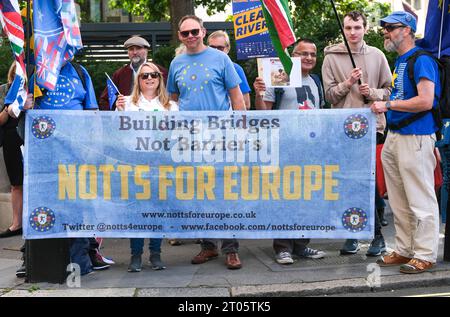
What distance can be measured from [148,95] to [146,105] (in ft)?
0.38

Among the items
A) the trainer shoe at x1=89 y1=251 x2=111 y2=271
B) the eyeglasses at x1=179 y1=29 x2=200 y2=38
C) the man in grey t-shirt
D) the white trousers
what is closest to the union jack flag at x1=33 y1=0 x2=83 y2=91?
the eyeglasses at x1=179 y1=29 x2=200 y2=38

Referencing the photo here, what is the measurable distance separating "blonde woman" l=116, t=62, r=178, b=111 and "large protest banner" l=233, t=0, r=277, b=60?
3.74 feet

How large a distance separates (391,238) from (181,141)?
Result: 9.70 feet

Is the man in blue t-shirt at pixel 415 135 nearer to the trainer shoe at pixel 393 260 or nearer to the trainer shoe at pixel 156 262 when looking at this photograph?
the trainer shoe at pixel 393 260

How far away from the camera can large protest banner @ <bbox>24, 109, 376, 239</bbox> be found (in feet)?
20.1

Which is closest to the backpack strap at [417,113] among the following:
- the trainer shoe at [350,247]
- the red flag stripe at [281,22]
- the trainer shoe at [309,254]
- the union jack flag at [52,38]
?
the red flag stripe at [281,22]

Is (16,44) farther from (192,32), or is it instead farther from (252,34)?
(252,34)

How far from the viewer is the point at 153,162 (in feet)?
20.3

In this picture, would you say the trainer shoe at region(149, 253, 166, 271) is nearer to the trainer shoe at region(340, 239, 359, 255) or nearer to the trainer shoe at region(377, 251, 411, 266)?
the trainer shoe at region(340, 239, 359, 255)

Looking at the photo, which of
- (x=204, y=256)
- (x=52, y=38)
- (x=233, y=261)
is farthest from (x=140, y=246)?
(x=52, y=38)

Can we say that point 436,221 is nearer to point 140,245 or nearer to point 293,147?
point 293,147

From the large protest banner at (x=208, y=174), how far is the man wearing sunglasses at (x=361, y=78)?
34.0 inches

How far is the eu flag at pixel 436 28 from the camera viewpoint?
6.50 meters

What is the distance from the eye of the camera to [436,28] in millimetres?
6574
